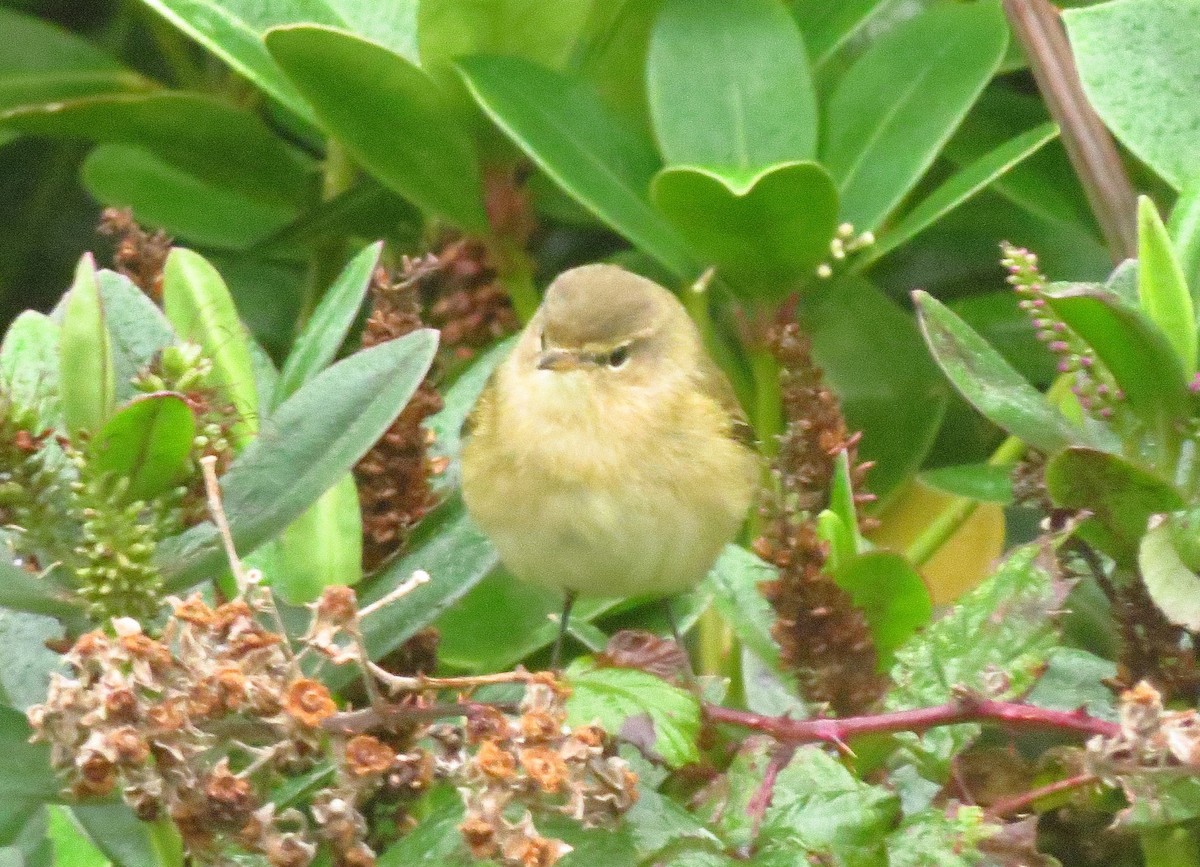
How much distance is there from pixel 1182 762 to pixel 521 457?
112 centimetres

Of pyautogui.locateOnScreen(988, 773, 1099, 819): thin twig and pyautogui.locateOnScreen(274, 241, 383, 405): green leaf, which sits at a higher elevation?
pyautogui.locateOnScreen(274, 241, 383, 405): green leaf

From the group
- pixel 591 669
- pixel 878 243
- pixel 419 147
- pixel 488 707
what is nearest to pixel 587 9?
pixel 419 147

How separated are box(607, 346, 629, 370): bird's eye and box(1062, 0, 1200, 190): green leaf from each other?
84cm

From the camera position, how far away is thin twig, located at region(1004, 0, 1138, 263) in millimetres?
1685

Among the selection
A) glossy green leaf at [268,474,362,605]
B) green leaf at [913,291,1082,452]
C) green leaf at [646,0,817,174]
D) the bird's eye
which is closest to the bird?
the bird's eye

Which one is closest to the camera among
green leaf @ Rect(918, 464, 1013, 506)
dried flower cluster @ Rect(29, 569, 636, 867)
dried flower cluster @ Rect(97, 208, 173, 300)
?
dried flower cluster @ Rect(29, 569, 636, 867)

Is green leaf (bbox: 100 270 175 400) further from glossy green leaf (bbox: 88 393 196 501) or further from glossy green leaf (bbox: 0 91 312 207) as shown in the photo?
glossy green leaf (bbox: 0 91 312 207)

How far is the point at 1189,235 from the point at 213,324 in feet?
2.70

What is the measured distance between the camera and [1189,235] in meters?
1.50

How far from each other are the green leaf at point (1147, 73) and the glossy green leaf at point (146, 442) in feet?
2.82

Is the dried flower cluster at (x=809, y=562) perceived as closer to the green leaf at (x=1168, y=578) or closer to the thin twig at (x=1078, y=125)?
the green leaf at (x=1168, y=578)

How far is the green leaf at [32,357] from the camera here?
1466mm

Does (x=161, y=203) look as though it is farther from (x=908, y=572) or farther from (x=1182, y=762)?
(x=1182, y=762)

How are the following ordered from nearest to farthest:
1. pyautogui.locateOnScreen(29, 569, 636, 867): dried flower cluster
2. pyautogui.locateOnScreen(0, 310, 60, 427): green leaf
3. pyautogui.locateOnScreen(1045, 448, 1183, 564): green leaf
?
1. pyautogui.locateOnScreen(29, 569, 636, 867): dried flower cluster
2. pyautogui.locateOnScreen(1045, 448, 1183, 564): green leaf
3. pyautogui.locateOnScreen(0, 310, 60, 427): green leaf
